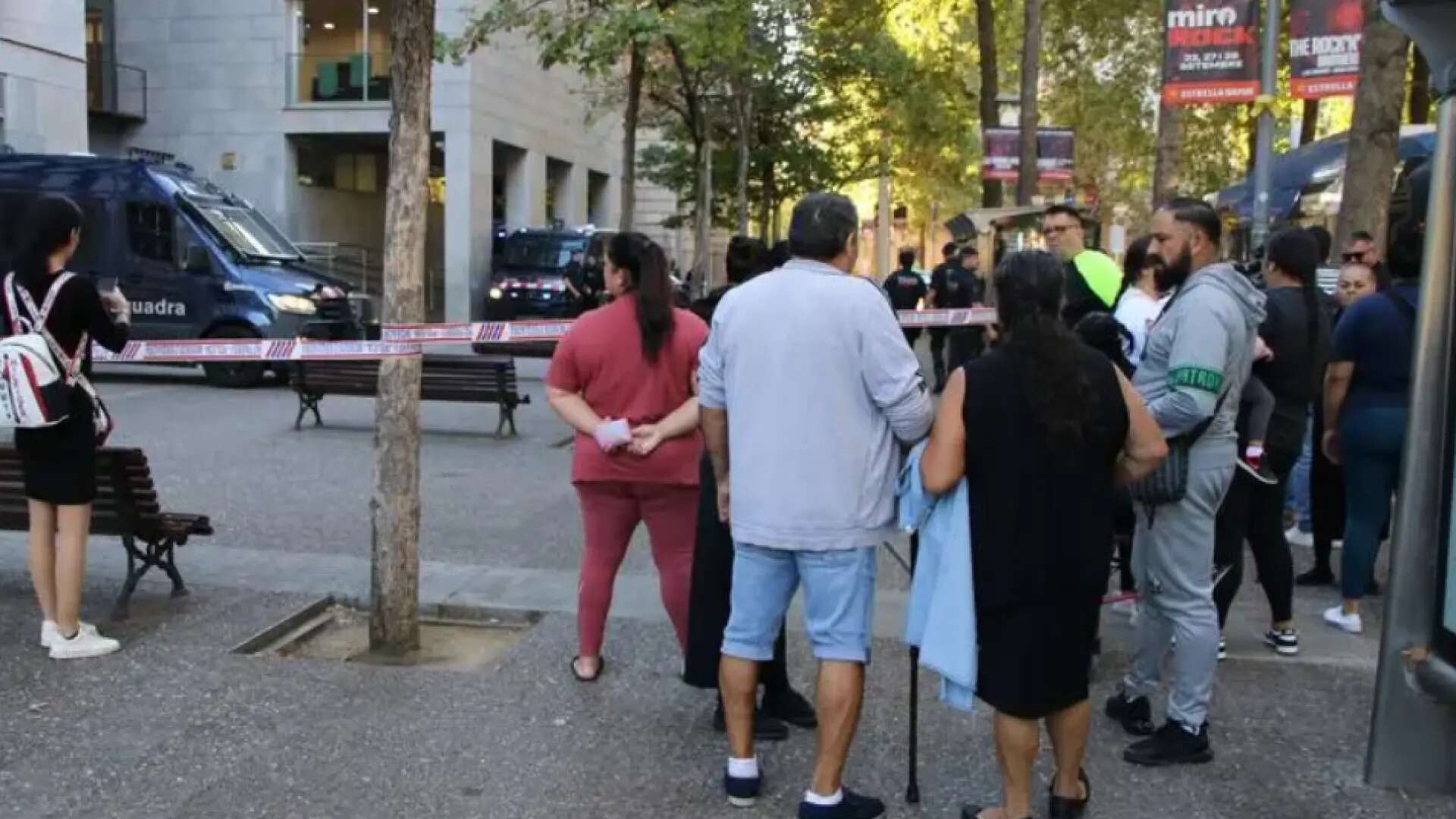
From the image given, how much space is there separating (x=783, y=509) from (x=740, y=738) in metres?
0.76

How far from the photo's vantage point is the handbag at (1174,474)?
4.36 meters

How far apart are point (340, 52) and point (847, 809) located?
27.7 meters

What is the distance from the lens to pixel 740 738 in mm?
4074

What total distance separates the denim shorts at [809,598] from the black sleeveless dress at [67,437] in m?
2.89

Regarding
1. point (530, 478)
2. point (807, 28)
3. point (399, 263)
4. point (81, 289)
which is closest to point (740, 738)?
point (399, 263)

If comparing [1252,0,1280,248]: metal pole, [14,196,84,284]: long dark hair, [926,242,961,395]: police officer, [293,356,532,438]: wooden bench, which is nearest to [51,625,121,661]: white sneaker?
[14,196,84,284]: long dark hair

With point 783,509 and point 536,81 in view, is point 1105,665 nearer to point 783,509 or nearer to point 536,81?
point 783,509

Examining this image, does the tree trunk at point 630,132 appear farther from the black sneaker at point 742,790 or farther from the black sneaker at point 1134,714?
the black sneaker at point 742,790

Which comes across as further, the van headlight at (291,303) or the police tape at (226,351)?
the van headlight at (291,303)

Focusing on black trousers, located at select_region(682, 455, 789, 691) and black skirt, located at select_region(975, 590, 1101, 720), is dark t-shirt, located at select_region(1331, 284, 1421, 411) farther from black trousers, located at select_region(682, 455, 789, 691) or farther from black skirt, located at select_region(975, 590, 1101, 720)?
black trousers, located at select_region(682, 455, 789, 691)

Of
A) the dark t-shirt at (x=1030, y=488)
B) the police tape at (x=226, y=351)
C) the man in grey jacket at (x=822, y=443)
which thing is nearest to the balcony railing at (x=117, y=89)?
the police tape at (x=226, y=351)

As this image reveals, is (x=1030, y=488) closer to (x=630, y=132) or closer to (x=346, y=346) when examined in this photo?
(x=346, y=346)

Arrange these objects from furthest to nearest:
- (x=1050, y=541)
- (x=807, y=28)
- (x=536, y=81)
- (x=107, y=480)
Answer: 1. (x=536, y=81)
2. (x=807, y=28)
3. (x=107, y=480)
4. (x=1050, y=541)

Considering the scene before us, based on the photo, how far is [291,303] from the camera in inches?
627
